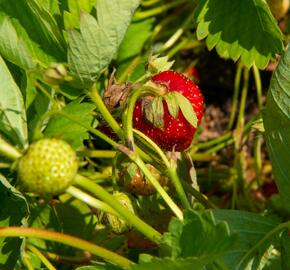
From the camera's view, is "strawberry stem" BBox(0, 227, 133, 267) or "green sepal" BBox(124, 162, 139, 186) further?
"green sepal" BBox(124, 162, 139, 186)

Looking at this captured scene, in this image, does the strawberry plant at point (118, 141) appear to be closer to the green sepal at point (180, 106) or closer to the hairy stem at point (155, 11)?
the green sepal at point (180, 106)

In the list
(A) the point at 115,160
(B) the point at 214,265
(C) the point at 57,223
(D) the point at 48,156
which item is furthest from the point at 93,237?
(D) the point at 48,156

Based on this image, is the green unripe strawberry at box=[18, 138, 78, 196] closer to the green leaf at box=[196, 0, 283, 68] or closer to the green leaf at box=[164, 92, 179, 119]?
the green leaf at box=[164, 92, 179, 119]

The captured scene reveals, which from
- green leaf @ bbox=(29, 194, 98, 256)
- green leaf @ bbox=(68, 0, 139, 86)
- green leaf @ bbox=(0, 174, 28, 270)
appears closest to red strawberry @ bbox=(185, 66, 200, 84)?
green leaf @ bbox=(29, 194, 98, 256)

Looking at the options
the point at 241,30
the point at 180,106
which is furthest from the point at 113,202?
the point at 241,30

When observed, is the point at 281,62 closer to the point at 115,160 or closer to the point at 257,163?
the point at 115,160

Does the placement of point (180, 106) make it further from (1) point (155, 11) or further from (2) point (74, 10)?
(1) point (155, 11)
